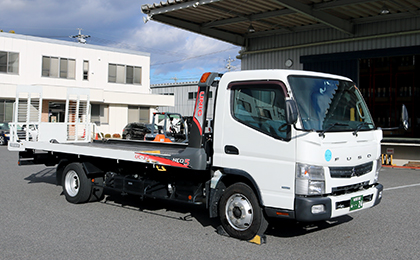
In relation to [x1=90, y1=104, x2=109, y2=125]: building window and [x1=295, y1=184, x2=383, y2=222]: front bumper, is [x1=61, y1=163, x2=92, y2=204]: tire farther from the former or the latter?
[x1=90, y1=104, x2=109, y2=125]: building window

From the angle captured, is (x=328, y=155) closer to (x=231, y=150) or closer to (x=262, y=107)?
(x=262, y=107)

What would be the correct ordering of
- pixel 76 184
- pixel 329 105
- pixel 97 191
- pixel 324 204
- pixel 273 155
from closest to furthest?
pixel 324 204
pixel 273 155
pixel 329 105
pixel 97 191
pixel 76 184

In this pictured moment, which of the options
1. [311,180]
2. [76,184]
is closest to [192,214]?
[76,184]

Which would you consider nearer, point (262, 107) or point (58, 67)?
point (262, 107)

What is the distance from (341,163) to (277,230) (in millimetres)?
1783

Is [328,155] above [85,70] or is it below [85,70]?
below

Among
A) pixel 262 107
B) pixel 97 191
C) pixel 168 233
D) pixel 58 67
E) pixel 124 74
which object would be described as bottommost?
pixel 168 233

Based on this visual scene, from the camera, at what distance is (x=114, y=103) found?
38344 millimetres

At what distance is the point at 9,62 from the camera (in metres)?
32.8

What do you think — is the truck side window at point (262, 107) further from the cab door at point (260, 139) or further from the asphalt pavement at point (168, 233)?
the asphalt pavement at point (168, 233)

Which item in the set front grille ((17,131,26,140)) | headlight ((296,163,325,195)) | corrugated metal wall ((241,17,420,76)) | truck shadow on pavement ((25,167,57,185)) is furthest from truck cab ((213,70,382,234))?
corrugated metal wall ((241,17,420,76))

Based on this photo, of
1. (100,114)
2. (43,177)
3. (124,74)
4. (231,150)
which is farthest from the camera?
(124,74)

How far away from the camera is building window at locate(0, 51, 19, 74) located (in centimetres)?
3253

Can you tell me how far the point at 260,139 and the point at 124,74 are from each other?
1413 inches
